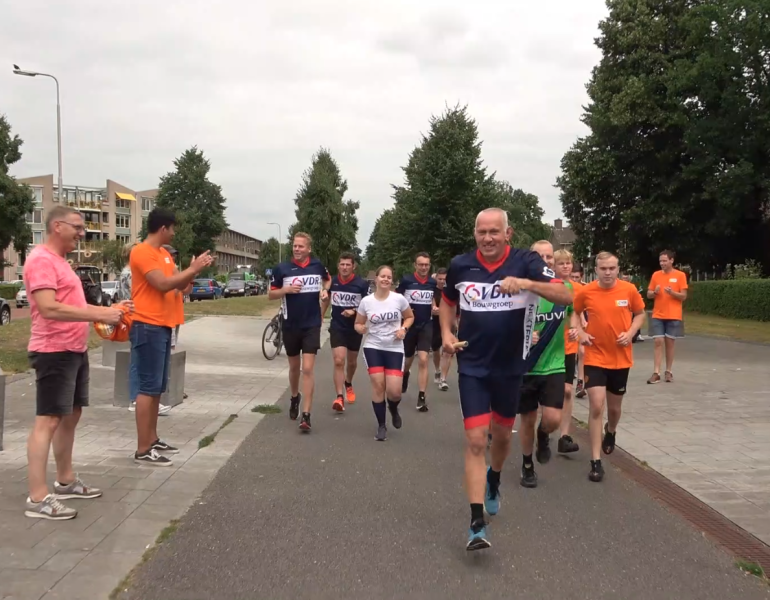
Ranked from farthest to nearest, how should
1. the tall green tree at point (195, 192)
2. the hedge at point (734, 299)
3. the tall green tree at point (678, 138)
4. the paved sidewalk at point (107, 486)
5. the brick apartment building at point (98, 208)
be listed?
the brick apartment building at point (98, 208) → the tall green tree at point (195, 192) → the tall green tree at point (678, 138) → the hedge at point (734, 299) → the paved sidewalk at point (107, 486)

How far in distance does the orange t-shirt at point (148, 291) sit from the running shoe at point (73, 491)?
1.33 meters

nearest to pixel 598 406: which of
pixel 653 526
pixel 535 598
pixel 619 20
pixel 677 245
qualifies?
pixel 653 526

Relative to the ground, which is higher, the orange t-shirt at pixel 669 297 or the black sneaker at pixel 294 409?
the orange t-shirt at pixel 669 297

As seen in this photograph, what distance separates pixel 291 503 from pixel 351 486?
1.95 ft

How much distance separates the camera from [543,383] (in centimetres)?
547

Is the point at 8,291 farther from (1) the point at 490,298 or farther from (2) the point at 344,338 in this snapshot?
(1) the point at 490,298

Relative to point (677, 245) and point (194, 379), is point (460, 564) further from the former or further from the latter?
point (677, 245)

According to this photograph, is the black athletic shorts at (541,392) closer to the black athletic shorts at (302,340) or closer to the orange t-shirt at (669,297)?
the black athletic shorts at (302,340)

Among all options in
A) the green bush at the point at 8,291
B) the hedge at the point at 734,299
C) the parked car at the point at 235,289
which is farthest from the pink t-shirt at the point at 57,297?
the parked car at the point at 235,289

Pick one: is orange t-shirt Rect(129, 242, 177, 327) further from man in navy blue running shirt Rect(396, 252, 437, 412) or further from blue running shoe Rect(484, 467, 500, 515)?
man in navy blue running shirt Rect(396, 252, 437, 412)

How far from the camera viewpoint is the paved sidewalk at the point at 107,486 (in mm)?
3506

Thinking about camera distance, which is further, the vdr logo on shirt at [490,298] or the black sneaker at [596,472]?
the black sneaker at [596,472]

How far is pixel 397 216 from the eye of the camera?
3738 centimetres

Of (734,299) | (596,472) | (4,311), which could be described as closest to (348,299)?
(596,472)
